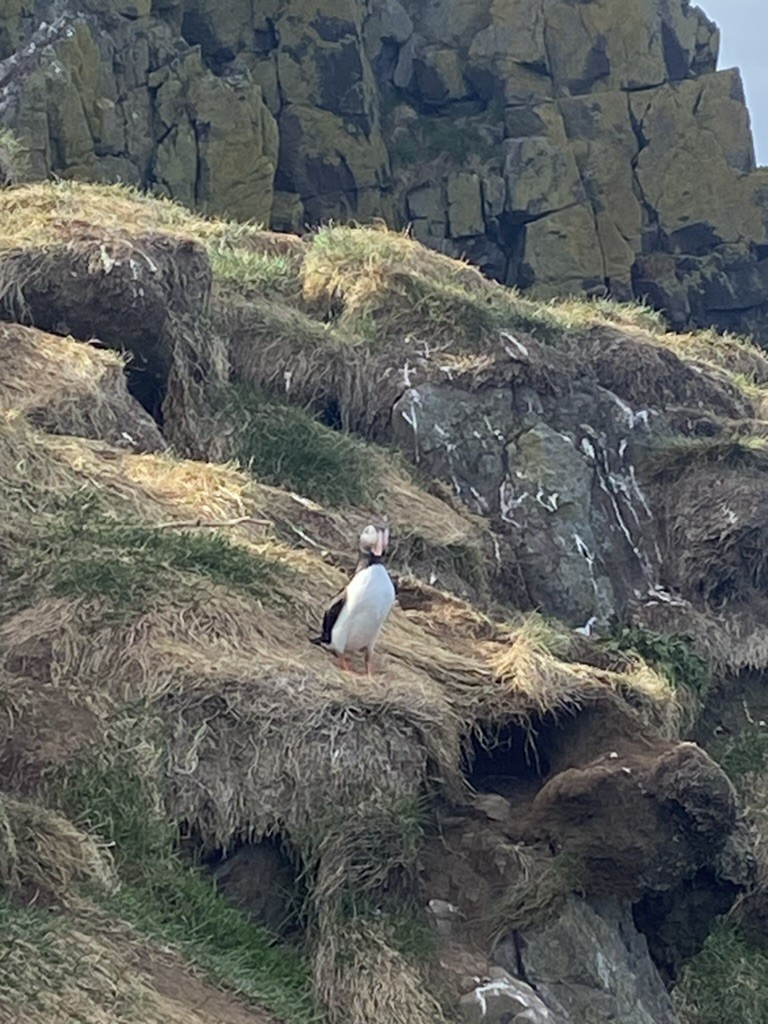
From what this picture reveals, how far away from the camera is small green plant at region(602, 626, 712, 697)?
945cm

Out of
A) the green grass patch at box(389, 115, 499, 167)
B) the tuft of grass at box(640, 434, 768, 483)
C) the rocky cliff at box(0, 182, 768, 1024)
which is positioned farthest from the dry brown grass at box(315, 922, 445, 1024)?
the green grass patch at box(389, 115, 499, 167)

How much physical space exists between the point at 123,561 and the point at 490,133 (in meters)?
23.3

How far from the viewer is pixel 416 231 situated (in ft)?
92.9

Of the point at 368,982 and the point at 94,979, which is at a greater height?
the point at 94,979

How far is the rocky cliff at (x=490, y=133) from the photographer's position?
2588cm

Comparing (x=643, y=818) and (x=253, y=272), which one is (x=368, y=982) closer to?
(x=643, y=818)

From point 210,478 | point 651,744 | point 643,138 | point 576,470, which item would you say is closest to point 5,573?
point 210,478

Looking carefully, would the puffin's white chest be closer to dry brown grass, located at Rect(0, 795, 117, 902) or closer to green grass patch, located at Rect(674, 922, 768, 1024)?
dry brown grass, located at Rect(0, 795, 117, 902)

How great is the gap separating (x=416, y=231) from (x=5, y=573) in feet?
70.5

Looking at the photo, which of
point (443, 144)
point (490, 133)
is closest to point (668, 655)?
point (443, 144)

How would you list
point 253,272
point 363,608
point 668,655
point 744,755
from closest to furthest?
1. point 363,608
2. point 668,655
3. point 744,755
4. point 253,272

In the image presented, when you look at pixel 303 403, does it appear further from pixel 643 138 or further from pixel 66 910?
pixel 643 138

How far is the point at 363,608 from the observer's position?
23.3ft

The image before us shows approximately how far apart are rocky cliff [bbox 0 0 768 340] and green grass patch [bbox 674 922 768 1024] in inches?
726
